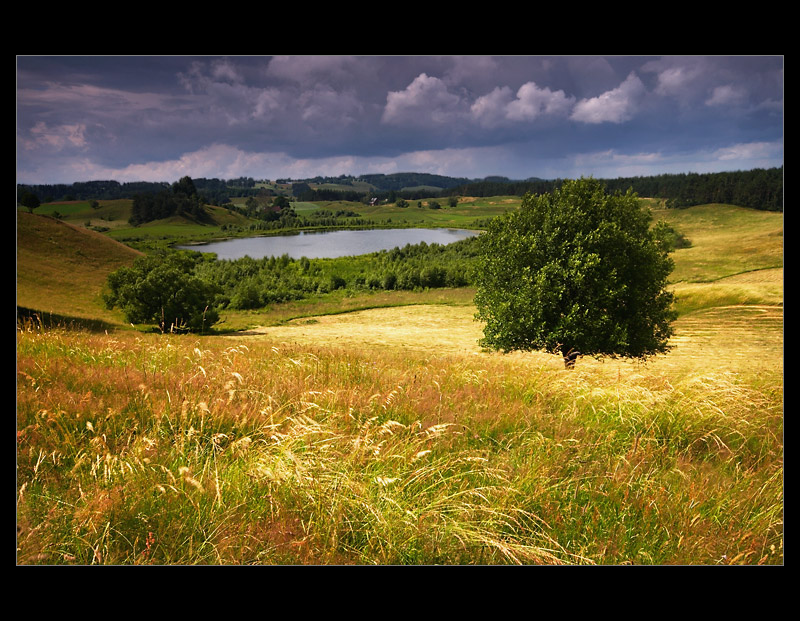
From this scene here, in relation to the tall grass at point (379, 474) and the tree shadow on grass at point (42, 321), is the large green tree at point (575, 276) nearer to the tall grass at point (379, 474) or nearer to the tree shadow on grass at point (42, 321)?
the tall grass at point (379, 474)

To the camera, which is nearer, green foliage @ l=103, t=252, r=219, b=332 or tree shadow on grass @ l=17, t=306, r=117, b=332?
tree shadow on grass @ l=17, t=306, r=117, b=332

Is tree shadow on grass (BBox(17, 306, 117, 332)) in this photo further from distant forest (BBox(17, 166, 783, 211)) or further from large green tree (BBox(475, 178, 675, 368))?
large green tree (BBox(475, 178, 675, 368))

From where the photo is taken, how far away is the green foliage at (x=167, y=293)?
3039cm

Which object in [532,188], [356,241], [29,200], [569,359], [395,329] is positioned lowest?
[395,329]

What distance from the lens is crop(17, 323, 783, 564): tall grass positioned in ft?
9.06

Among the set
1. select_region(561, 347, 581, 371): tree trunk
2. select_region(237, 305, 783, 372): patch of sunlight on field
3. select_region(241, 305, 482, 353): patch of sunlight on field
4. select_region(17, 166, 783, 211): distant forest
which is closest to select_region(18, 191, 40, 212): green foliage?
select_region(17, 166, 783, 211): distant forest

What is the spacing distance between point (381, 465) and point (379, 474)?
0.32 ft

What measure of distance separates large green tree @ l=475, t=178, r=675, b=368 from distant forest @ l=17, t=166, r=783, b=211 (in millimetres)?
2354

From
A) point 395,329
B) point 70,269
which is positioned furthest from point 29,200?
point 395,329

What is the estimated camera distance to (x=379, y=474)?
10.7 ft

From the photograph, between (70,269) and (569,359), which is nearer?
(569,359)

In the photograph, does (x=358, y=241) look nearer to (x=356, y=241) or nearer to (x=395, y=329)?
(x=356, y=241)
